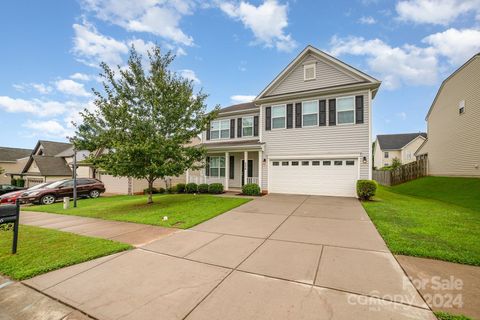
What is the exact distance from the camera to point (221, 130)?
55.8 ft

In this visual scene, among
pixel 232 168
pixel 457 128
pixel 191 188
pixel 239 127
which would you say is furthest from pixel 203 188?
pixel 457 128

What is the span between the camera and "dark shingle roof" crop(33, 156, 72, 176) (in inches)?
866

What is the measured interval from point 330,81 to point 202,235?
39.0ft

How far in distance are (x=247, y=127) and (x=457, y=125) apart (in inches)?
623

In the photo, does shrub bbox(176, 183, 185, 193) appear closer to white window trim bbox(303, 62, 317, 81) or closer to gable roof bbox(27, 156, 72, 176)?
white window trim bbox(303, 62, 317, 81)

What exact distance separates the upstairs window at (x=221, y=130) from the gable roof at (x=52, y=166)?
A: 61.2 ft

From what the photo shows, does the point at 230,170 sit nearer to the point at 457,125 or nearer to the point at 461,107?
the point at 457,125

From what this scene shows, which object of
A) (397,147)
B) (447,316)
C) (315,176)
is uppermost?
(397,147)

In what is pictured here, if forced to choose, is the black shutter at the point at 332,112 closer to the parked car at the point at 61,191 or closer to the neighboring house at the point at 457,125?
the neighboring house at the point at 457,125

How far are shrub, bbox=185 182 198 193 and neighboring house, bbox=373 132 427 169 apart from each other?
40947 millimetres

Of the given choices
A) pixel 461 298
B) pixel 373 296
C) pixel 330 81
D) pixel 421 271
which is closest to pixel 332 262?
pixel 373 296

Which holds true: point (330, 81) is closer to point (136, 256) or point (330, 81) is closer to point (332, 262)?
point (332, 262)

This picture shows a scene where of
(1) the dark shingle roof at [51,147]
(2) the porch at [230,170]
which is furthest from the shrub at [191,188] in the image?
(1) the dark shingle roof at [51,147]

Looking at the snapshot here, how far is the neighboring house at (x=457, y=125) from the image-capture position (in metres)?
13.5
